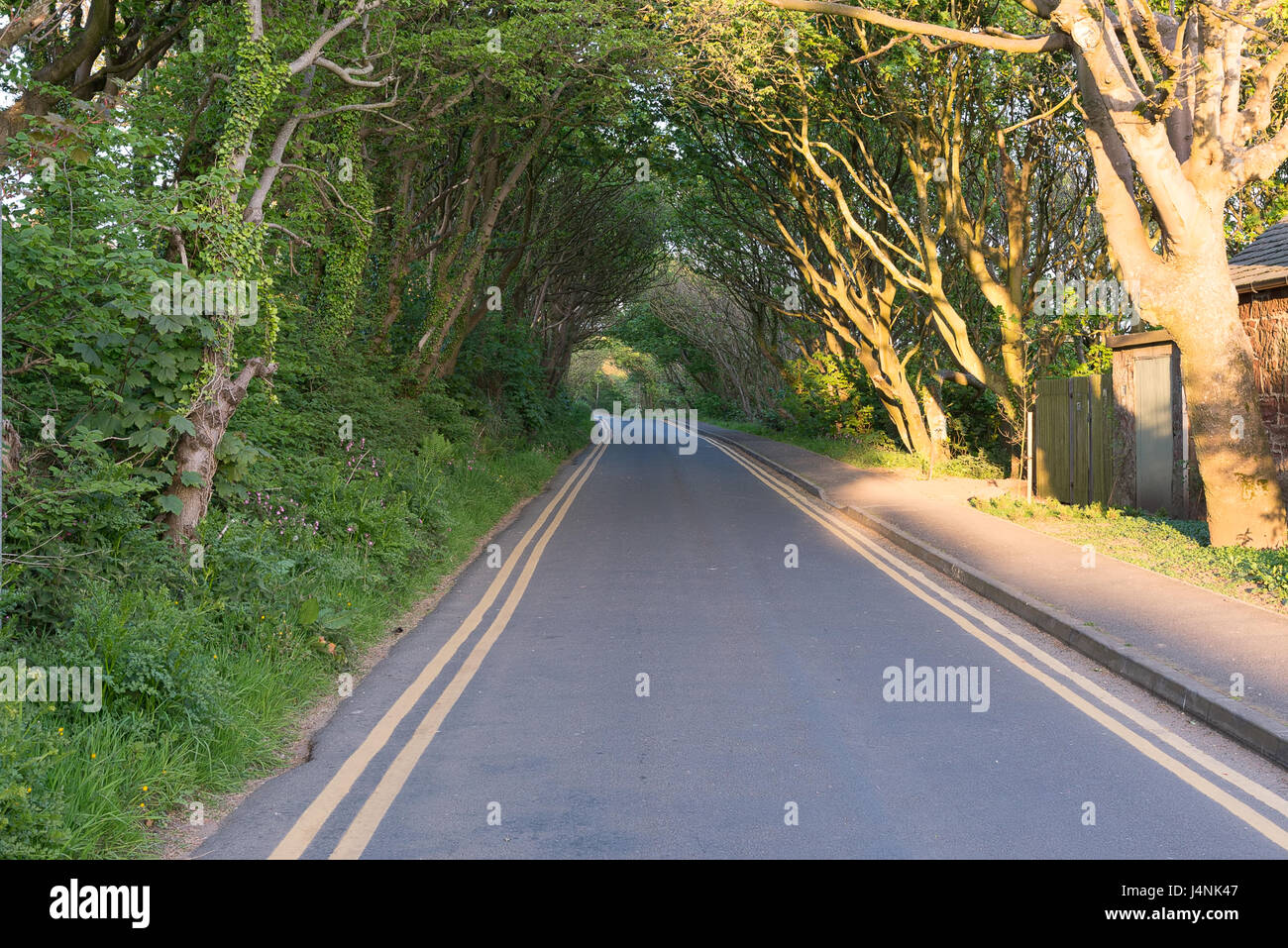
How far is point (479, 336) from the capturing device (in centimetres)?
2770

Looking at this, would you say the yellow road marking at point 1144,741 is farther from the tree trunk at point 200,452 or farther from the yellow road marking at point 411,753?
the tree trunk at point 200,452

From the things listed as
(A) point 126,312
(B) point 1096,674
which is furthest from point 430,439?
(B) point 1096,674

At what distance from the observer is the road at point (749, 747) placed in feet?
15.1

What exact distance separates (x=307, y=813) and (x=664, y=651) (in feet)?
11.6

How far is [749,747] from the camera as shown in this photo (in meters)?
5.77

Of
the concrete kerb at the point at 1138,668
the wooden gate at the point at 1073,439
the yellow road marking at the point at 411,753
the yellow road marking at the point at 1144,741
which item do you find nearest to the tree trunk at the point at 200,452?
the yellow road marking at the point at 411,753

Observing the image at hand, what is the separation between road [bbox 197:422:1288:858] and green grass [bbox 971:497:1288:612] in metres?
2.38

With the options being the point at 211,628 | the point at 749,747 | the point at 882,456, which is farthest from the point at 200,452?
the point at 882,456

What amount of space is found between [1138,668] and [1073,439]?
10904 mm

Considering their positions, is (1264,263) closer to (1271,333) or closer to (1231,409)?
(1271,333)

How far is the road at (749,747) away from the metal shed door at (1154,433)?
20.6 feet

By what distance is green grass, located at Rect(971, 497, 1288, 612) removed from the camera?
377 inches

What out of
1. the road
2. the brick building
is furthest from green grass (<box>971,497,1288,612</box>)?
the road

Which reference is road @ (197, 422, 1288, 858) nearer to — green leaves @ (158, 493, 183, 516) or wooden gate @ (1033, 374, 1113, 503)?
green leaves @ (158, 493, 183, 516)
